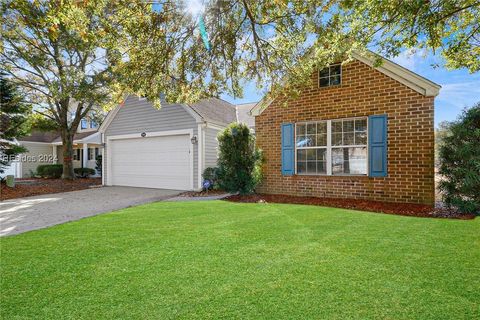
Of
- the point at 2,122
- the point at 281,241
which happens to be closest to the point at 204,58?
the point at 281,241

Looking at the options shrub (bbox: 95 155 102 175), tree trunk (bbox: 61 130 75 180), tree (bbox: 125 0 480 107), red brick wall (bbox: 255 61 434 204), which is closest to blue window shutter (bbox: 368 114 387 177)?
red brick wall (bbox: 255 61 434 204)

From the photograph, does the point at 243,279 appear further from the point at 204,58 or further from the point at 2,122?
the point at 2,122

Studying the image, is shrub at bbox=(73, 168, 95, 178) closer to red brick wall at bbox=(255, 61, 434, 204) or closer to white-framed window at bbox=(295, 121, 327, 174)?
red brick wall at bbox=(255, 61, 434, 204)

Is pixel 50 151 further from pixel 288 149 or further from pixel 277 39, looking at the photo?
pixel 277 39

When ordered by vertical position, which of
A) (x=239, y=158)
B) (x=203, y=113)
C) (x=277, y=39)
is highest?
(x=277, y=39)

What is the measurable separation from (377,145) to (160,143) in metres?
9.18

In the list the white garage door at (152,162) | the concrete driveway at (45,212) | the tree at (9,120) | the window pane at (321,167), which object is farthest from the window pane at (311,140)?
the tree at (9,120)

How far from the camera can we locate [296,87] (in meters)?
8.39

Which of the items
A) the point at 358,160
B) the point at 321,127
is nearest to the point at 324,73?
the point at 321,127

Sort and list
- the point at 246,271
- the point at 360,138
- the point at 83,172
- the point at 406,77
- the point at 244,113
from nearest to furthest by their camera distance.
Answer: the point at 246,271
the point at 406,77
the point at 360,138
the point at 244,113
the point at 83,172

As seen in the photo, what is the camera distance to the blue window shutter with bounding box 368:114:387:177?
7.62 meters

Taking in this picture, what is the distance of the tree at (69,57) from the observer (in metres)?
6.25

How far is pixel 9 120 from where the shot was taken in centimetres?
1209

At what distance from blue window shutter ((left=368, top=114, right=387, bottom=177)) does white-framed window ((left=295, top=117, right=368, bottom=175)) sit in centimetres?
21
